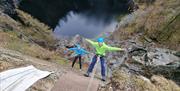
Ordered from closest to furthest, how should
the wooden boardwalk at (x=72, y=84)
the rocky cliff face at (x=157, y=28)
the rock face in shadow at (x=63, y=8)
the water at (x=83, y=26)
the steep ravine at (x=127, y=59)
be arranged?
the wooden boardwalk at (x=72, y=84) → the steep ravine at (x=127, y=59) → the rocky cliff face at (x=157, y=28) → the rock face in shadow at (x=63, y=8) → the water at (x=83, y=26)

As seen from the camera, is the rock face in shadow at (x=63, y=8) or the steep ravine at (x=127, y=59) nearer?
the steep ravine at (x=127, y=59)

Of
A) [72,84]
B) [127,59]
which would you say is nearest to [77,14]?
[127,59]

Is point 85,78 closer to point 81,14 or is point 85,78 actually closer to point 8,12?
point 8,12

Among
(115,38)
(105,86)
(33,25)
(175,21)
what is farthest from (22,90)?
(33,25)

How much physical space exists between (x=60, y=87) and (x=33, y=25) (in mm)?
31545

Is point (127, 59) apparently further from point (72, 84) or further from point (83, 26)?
point (83, 26)

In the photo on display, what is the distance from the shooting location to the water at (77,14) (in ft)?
170

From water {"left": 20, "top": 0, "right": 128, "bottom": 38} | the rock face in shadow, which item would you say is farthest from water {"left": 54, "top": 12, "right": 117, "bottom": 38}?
the rock face in shadow

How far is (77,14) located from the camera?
62.3 m

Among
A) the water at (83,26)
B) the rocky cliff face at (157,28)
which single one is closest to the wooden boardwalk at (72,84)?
the rocky cliff face at (157,28)

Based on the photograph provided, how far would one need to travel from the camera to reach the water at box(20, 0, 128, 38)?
170 feet

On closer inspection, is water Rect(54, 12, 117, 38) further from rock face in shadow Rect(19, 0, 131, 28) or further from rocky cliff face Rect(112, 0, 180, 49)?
rocky cliff face Rect(112, 0, 180, 49)

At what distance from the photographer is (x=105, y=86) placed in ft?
39.7

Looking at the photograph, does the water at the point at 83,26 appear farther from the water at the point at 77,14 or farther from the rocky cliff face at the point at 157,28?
the rocky cliff face at the point at 157,28
